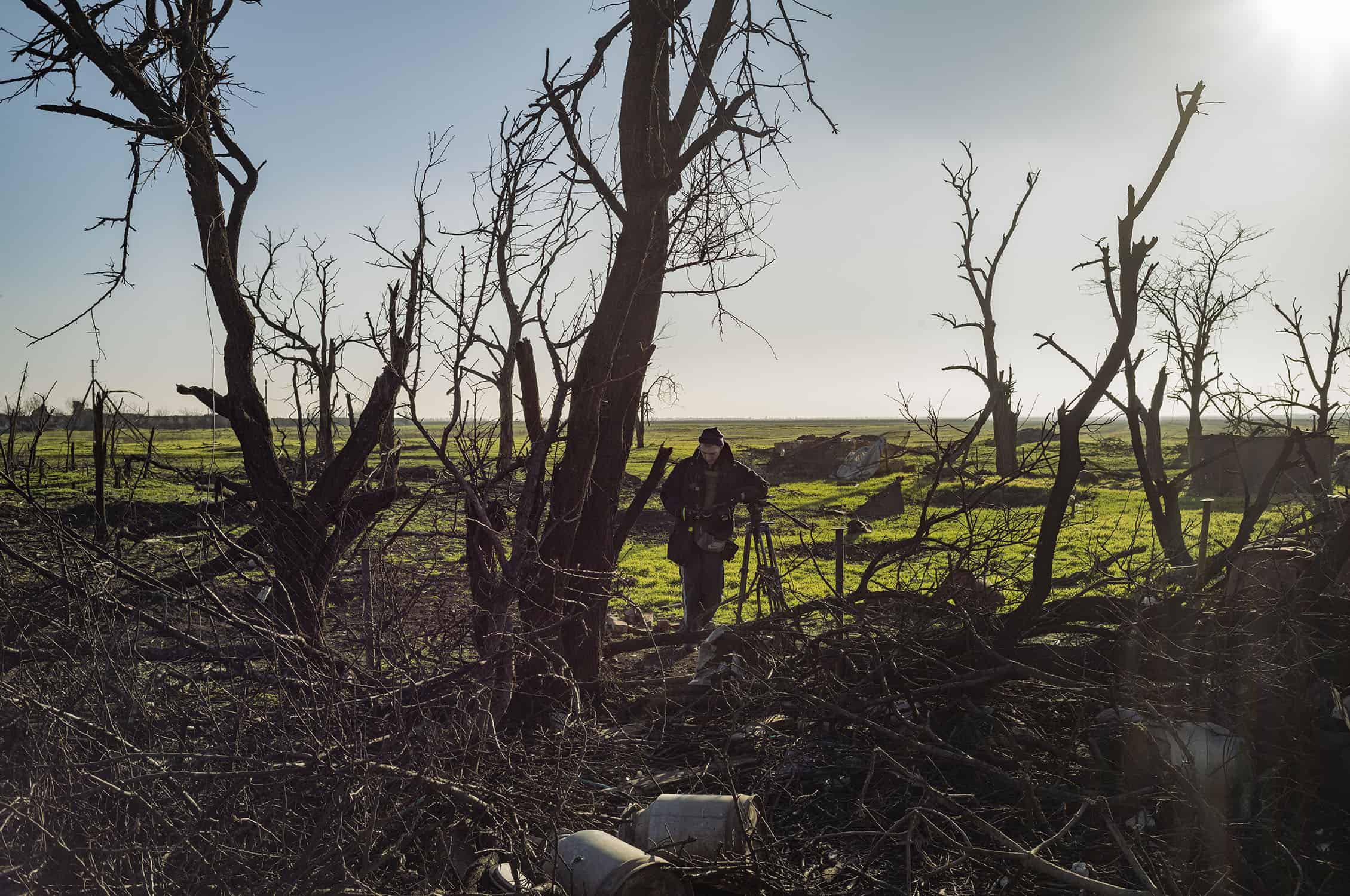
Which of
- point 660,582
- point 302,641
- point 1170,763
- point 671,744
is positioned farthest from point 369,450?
point 660,582

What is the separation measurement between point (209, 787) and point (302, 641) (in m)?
0.58

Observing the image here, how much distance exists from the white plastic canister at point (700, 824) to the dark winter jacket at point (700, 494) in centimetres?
370

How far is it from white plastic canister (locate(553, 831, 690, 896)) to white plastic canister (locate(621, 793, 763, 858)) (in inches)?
7.9

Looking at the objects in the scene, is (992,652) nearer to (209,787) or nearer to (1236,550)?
(1236,550)

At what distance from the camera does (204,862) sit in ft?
9.19

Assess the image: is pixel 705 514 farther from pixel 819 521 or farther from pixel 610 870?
pixel 819 521

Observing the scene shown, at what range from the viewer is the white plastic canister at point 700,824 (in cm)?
340

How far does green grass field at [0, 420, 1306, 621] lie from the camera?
18.4 feet

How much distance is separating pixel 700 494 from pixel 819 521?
9439 millimetres

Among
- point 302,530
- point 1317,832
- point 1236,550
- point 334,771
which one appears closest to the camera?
point 334,771

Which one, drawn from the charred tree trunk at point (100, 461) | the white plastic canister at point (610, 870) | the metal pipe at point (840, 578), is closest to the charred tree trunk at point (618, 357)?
the metal pipe at point (840, 578)

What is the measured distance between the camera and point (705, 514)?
7.18 metres

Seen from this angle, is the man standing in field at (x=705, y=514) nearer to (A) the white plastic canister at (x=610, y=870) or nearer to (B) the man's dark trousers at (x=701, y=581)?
(B) the man's dark trousers at (x=701, y=581)

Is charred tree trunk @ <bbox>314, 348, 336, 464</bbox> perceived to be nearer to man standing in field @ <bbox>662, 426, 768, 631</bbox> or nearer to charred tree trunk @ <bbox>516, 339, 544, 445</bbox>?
charred tree trunk @ <bbox>516, 339, 544, 445</bbox>
